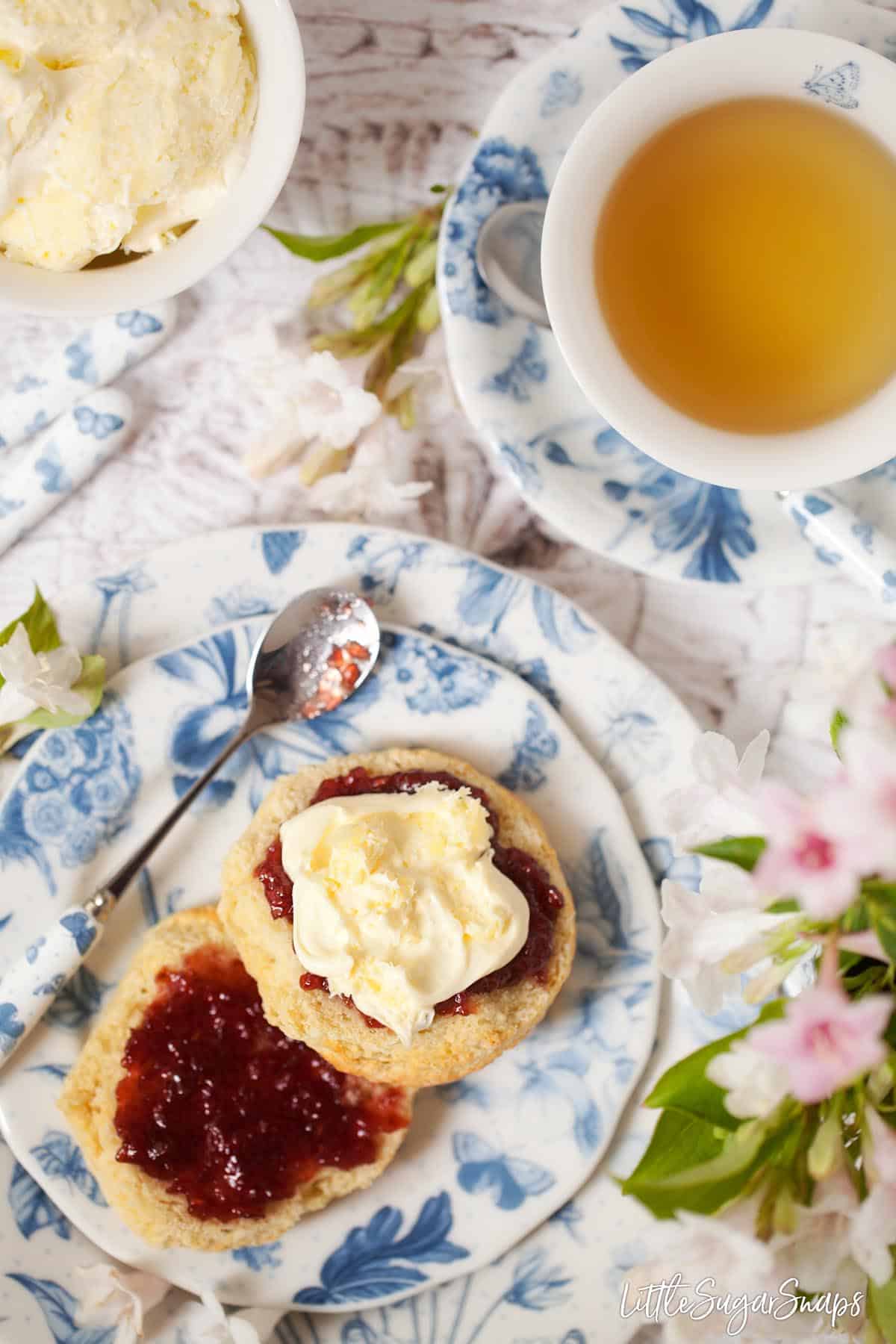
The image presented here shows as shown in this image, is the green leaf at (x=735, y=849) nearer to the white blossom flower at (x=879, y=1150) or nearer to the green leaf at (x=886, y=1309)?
the white blossom flower at (x=879, y=1150)

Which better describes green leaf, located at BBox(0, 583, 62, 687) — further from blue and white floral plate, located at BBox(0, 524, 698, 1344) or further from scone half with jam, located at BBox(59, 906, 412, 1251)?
scone half with jam, located at BBox(59, 906, 412, 1251)

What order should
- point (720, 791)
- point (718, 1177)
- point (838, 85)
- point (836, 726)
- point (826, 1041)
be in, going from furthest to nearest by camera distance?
point (838, 85) → point (836, 726) → point (720, 791) → point (718, 1177) → point (826, 1041)

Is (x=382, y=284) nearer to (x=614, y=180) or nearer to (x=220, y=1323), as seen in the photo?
(x=614, y=180)

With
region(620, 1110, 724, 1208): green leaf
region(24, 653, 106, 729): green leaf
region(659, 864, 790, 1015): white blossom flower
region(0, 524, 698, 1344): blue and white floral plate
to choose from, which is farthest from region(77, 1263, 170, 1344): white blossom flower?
region(659, 864, 790, 1015): white blossom flower

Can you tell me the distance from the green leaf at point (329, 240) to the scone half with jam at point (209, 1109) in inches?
39.9

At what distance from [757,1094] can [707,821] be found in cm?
28

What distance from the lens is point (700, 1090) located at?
1091 millimetres

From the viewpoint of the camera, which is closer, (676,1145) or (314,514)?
(676,1145)

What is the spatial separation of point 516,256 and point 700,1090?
1157 mm

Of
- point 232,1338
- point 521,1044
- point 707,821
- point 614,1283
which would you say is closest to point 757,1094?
point 707,821

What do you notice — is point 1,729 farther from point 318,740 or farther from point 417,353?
point 417,353

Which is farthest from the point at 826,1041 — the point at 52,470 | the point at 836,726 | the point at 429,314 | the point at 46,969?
the point at 52,470

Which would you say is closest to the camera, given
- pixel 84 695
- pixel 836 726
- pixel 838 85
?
pixel 836 726

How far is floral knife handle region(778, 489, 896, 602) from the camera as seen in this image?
165cm
